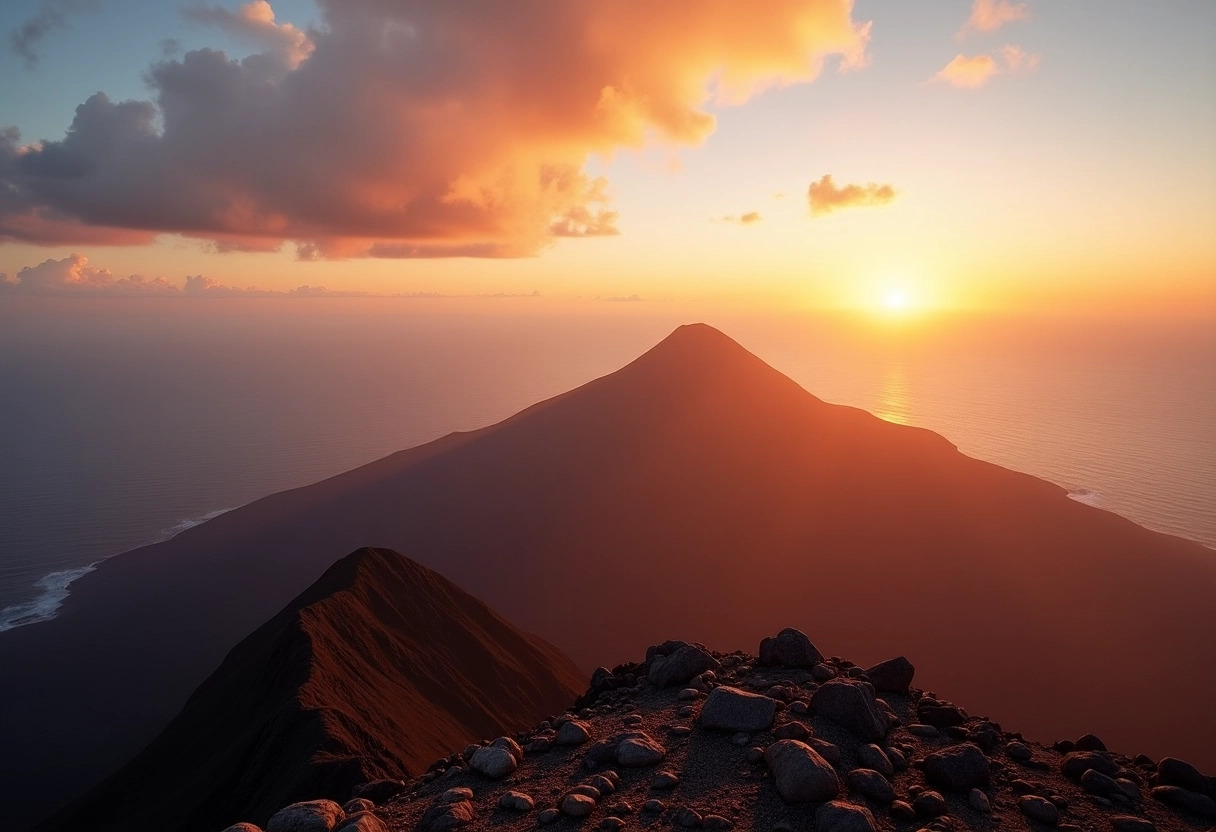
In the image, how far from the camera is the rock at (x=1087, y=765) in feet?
27.0

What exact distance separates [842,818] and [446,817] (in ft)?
15.2

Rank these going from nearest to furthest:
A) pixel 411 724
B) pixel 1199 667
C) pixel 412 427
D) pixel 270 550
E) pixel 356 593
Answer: pixel 411 724
pixel 356 593
pixel 1199 667
pixel 270 550
pixel 412 427

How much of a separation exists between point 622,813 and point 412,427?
172 meters

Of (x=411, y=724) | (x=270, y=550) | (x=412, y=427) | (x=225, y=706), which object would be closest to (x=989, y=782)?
(x=411, y=724)

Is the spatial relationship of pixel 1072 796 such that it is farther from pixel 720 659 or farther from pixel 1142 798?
pixel 720 659

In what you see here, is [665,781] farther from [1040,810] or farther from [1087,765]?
[1087,765]

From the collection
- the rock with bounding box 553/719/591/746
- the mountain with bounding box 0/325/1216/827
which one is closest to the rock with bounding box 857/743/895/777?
the rock with bounding box 553/719/591/746

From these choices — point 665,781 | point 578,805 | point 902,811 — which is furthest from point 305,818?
point 902,811

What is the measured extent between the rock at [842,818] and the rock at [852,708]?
2092 millimetres

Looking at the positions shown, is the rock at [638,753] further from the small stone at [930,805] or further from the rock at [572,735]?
the small stone at [930,805]

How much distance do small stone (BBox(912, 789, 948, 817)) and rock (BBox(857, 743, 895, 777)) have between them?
0.59 m

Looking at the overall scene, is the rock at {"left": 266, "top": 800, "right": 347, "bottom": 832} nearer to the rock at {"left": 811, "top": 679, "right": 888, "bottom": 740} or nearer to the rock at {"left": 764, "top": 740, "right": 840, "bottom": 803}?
the rock at {"left": 764, "top": 740, "right": 840, "bottom": 803}

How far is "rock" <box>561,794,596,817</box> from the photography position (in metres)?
7.41

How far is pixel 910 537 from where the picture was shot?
52.7m
